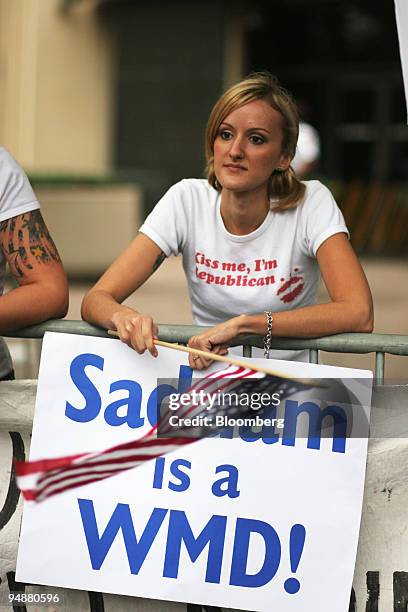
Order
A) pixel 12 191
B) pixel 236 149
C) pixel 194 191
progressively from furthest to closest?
pixel 194 191, pixel 236 149, pixel 12 191

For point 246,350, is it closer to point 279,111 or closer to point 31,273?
point 31,273

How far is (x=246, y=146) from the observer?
3.84m

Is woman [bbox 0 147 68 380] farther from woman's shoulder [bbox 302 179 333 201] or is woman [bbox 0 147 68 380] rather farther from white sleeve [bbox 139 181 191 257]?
woman's shoulder [bbox 302 179 333 201]

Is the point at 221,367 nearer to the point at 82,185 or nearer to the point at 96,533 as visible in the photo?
the point at 96,533

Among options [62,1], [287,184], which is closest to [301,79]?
[62,1]

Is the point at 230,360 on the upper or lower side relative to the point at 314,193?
lower

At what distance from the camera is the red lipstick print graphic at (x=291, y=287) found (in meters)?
3.89

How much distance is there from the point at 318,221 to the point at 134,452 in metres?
0.92

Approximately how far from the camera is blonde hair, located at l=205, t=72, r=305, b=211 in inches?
151

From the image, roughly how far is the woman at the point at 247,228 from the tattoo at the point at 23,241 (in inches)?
8.3

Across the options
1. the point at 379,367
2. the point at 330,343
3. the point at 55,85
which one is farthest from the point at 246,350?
the point at 55,85

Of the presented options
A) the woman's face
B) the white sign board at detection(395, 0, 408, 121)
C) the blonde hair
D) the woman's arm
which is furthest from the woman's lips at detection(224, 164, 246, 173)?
the white sign board at detection(395, 0, 408, 121)

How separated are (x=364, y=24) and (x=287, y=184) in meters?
17.0

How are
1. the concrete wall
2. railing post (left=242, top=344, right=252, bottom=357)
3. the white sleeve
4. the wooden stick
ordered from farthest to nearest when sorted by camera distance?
the concrete wall, the white sleeve, railing post (left=242, top=344, right=252, bottom=357), the wooden stick
